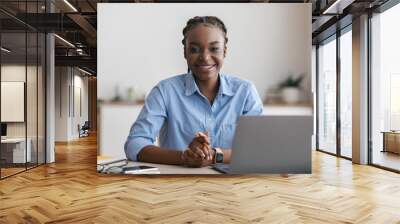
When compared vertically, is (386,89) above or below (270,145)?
above

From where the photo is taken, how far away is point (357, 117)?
8164mm

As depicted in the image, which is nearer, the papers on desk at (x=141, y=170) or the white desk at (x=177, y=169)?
the white desk at (x=177, y=169)

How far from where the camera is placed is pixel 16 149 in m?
6.84

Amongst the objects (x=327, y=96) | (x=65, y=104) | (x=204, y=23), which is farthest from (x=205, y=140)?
(x=65, y=104)

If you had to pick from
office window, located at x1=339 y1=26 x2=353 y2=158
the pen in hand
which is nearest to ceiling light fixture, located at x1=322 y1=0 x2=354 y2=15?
office window, located at x1=339 y1=26 x2=353 y2=158

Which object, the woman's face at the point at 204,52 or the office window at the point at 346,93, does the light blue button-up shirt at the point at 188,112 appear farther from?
the office window at the point at 346,93

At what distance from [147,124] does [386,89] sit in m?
4.31

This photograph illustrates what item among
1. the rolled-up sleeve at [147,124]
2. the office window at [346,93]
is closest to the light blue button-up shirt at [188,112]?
the rolled-up sleeve at [147,124]

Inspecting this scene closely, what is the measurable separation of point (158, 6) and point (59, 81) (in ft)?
34.3

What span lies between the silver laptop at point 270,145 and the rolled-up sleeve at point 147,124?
106 cm

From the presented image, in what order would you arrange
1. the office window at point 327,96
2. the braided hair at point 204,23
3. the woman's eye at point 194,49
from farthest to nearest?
the office window at point 327,96, the braided hair at point 204,23, the woman's eye at point 194,49

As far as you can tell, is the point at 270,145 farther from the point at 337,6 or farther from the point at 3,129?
the point at 3,129

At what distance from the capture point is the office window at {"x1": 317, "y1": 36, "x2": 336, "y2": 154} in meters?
9.88

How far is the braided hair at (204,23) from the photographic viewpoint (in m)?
6.25
